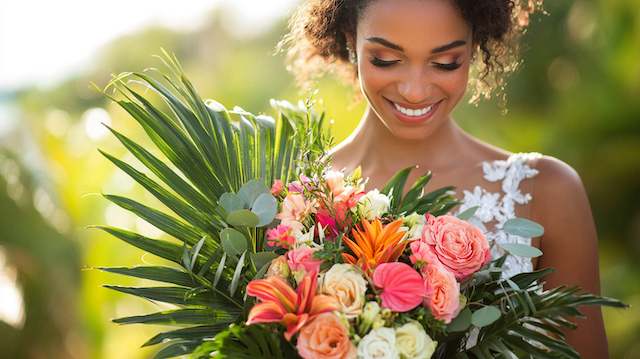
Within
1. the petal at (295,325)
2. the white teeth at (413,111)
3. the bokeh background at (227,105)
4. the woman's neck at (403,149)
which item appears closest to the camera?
the petal at (295,325)

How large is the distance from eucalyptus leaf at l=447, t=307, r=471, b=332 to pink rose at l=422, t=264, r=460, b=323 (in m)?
0.02

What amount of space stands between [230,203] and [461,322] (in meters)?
0.63

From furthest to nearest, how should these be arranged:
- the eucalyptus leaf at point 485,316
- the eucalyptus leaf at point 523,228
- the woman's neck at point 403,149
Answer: the woman's neck at point 403,149 < the eucalyptus leaf at point 523,228 < the eucalyptus leaf at point 485,316

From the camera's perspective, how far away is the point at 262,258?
8.11 feet

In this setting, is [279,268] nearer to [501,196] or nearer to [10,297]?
[501,196]

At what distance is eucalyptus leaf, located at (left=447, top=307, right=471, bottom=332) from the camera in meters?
2.36

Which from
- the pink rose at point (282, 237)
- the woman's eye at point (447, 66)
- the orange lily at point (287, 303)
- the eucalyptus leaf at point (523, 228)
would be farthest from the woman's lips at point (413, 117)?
the orange lily at point (287, 303)

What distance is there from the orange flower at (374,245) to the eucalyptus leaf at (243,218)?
0.23 meters

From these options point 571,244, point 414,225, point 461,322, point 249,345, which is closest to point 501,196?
point 571,244

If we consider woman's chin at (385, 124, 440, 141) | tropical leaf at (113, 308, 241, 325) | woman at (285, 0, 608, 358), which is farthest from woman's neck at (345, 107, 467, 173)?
tropical leaf at (113, 308, 241, 325)

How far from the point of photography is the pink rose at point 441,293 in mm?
2326

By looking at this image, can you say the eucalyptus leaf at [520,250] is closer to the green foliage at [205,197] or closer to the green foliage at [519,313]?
the green foliage at [519,313]

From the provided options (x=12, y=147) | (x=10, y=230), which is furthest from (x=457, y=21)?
(x=10, y=230)

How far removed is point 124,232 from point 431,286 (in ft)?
2.77
